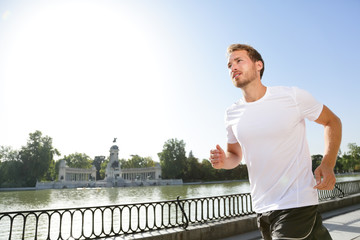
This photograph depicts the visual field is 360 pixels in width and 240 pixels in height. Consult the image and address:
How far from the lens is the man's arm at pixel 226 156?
2.29 meters

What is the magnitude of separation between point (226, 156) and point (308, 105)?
839 mm

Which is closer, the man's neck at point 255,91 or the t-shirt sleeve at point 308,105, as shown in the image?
the t-shirt sleeve at point 308,105

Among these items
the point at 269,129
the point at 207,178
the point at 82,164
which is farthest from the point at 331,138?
the point at 82,164

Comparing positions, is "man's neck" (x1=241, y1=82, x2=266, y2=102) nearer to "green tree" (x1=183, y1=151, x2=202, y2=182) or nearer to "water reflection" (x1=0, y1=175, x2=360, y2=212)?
"water reflection" (x1=0, y1=175, x2=360, y2=212)

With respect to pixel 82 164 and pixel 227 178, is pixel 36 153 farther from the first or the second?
pixel 227 178

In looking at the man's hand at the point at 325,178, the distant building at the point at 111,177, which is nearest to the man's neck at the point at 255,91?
the man's hand at the point at 325,178

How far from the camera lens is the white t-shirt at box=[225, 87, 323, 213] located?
1783 mm

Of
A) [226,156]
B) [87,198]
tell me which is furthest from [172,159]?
[226,156]

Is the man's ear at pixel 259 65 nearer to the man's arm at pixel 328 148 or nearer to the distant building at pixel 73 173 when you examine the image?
the man's arm at pixel 328 148

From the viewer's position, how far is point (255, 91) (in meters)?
2.09

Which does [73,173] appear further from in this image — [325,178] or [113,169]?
[325,178]

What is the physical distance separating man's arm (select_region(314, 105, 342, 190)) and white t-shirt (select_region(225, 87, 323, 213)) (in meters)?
0.08

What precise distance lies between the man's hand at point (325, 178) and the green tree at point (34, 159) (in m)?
71.4

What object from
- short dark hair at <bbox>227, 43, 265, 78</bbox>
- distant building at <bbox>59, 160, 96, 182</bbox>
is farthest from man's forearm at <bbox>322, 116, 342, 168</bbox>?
distant building at <bbox>59, 160, 96, 182</bbox>
